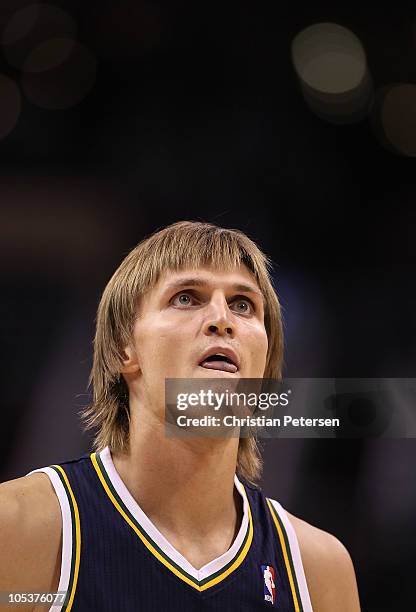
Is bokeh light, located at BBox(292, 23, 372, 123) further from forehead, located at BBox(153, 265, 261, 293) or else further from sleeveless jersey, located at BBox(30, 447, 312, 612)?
sleeveless jersey, located at BBox(30, 447, 312, 612)

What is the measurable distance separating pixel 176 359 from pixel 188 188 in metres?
1.91

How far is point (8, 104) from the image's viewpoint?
11.9 ft

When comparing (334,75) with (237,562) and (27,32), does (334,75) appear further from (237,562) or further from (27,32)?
(237,562)

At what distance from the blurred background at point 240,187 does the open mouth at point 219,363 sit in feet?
4.53

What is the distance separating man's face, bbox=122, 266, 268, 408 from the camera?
192 cm

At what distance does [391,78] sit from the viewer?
3.94 m

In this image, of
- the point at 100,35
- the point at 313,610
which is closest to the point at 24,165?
the point at 100,35

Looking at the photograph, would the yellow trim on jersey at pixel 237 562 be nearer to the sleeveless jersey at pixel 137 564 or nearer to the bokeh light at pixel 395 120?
the sleeveless jersey at pixel 137 564

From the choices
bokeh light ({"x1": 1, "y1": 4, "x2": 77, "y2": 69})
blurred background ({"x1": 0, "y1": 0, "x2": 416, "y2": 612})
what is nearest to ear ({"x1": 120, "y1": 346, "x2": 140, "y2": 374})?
blurred background ({"x1": 0, "y1": 0, "x2": 416, "y2": 612})

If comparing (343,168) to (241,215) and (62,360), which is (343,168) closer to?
(241,215)

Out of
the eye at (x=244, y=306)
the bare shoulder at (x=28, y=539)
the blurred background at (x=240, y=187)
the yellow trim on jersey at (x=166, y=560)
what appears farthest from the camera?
the blurred background at (x=240, y=187)

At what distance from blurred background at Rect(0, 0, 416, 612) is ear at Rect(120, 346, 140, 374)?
111 centimetres

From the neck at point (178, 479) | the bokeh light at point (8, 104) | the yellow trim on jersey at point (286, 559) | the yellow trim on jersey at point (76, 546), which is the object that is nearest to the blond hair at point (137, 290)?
the neck at point (178, 479)

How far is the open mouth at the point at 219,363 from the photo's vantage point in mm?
1913
